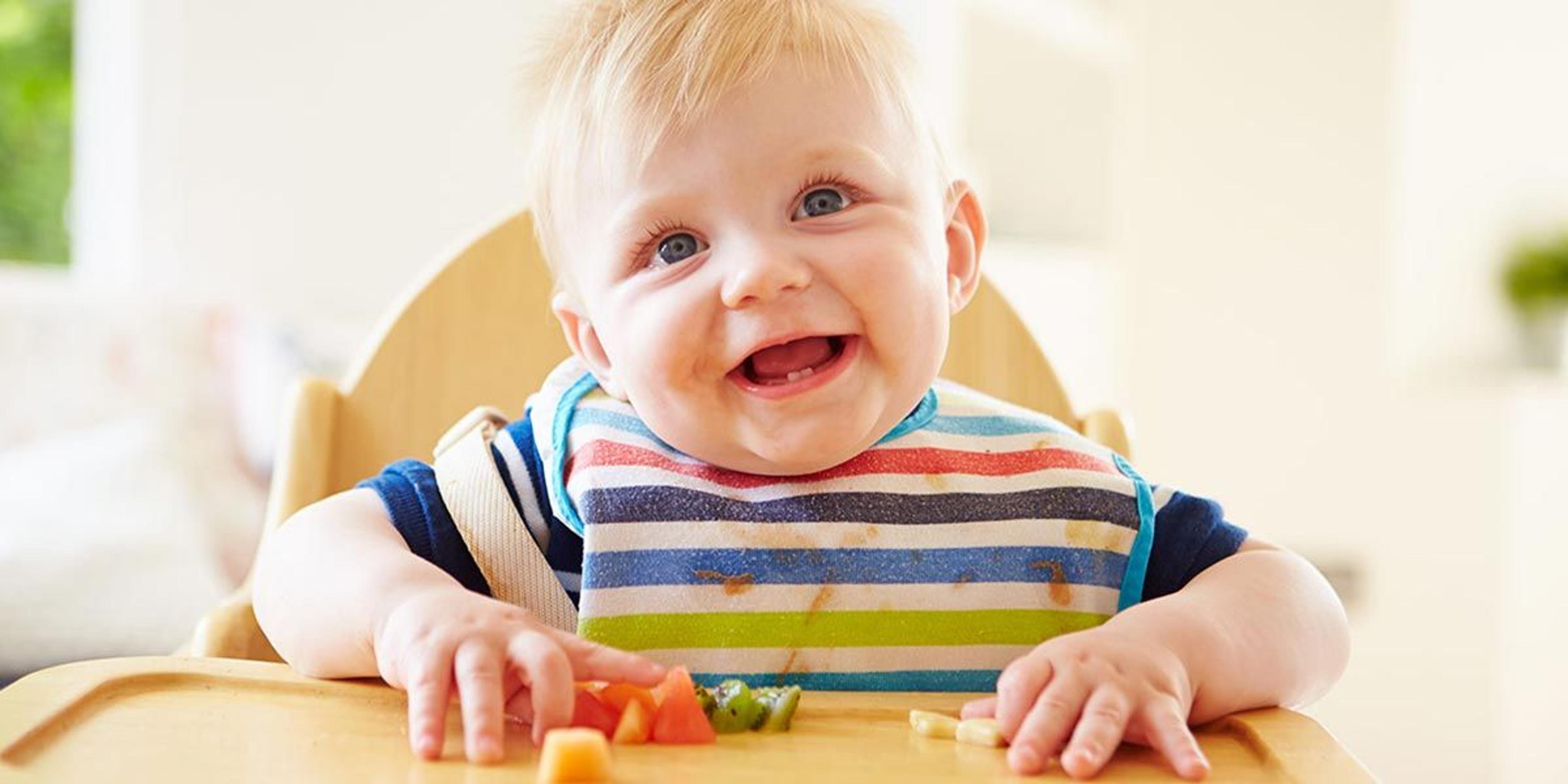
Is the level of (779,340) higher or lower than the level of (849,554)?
higher

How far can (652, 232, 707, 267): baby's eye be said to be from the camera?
0.81m

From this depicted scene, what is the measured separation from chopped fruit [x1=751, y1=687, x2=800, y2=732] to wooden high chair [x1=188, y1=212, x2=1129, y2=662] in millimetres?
458

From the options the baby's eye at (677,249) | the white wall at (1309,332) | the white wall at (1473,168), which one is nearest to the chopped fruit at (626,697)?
the baby's eye at (677,249)

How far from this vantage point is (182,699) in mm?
712

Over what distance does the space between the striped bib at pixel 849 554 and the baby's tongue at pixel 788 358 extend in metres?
0.08

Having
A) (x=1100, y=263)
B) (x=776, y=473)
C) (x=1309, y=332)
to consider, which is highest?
(x=776, y=473)

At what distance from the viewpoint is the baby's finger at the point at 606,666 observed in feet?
2.25

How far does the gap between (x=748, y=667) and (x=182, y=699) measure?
27cm

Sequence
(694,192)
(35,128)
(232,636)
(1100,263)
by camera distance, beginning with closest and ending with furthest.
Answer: (694,192), (232,636), (35,128), (1100,263)

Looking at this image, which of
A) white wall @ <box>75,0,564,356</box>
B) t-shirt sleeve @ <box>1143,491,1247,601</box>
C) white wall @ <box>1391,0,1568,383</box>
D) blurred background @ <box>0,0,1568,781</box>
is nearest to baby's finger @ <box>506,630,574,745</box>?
t-shirt sleeve @ <box>1143,491,1247,601</box>

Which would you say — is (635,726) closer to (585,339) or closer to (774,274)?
(774,274)

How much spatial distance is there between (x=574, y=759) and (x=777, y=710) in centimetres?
13

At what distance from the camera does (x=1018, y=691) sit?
67 centimetres

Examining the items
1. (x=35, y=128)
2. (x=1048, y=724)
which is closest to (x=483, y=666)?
(x=1048, y=724)
